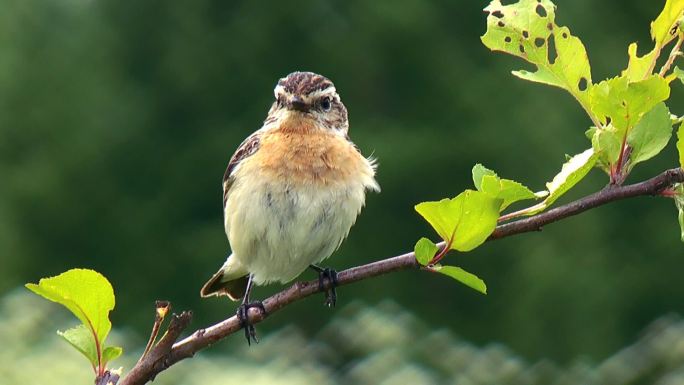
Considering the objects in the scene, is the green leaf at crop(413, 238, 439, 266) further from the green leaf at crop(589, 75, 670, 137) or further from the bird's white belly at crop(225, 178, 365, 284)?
the bird's white belly at crop(225, 178, 365, 284)

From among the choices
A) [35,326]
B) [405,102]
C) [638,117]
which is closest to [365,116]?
[405,102]

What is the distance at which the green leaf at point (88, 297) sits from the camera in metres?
2.40

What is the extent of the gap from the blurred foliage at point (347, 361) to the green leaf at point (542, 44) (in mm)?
3114

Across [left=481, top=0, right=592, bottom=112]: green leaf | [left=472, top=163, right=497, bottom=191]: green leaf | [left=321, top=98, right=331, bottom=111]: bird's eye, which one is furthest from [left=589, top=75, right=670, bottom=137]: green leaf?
[left=321, top=98, right=331, bottom=111]: bird's eye

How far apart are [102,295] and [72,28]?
26.7 m

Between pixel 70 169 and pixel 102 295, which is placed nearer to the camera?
pixel 102 295

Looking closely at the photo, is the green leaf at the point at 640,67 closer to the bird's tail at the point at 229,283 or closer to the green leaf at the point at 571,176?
the green leaf at the point at 571,176

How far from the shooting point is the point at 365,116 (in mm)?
26359

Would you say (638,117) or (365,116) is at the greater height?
(638,117)

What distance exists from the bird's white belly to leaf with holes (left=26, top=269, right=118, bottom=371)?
1.94 meters

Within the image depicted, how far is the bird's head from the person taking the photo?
15.8 ft

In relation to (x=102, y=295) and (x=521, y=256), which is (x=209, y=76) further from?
(x=102, y=295)

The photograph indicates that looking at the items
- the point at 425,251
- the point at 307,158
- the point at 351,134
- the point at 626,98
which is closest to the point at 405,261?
the point at 425,251

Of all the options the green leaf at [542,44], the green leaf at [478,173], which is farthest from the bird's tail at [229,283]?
the green leaf at [478,173]
